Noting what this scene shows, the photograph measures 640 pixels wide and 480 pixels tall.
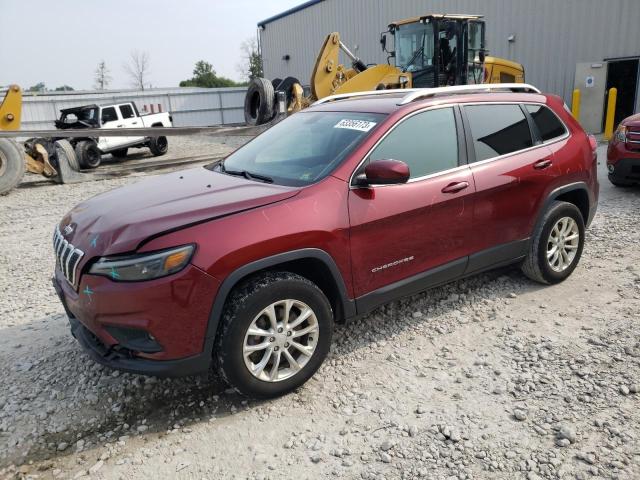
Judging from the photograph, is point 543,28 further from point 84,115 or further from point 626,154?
point 84,115

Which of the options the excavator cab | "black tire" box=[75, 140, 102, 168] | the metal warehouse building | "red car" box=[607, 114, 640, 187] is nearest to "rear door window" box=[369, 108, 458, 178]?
"red car" box=[607, 114, 640, 187]

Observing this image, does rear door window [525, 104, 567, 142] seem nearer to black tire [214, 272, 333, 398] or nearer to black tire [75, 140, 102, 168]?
black tire [214, 272, 333, 398]

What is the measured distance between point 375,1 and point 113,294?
23.5 meters

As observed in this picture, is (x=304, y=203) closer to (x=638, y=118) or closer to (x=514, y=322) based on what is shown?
(x=514, y=322)

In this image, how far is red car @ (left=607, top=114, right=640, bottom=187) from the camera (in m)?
7.25

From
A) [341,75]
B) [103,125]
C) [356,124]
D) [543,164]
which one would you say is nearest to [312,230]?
[356,124]

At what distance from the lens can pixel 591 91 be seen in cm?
1507

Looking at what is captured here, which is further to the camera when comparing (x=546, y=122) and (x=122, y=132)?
(x=122, y=132)

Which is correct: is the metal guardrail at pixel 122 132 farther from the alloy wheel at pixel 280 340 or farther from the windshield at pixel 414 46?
the alloy wheel at pixel 280 340

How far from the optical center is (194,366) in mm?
2748

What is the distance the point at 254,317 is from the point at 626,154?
6.84m

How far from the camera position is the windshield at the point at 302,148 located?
11.0ft

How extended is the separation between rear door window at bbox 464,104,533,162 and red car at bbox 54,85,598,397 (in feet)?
0.04

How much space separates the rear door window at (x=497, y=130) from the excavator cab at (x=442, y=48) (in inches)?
317
